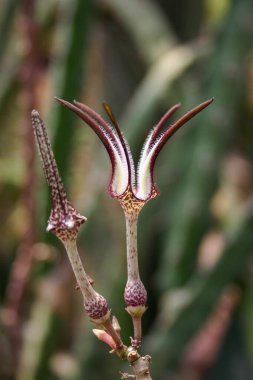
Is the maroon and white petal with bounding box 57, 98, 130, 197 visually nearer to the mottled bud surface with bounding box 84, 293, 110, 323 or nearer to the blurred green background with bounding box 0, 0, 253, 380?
the mottled bud surface with bounding box 84, 293, 110, 323

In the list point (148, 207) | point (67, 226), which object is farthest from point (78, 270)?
→ point (148, 207)

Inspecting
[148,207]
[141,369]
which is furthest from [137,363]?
[148,207]

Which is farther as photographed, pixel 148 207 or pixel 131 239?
pixel 148 207

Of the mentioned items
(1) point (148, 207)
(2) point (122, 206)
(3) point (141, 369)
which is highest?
(1) point (148, 207)

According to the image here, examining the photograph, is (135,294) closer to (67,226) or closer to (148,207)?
(67,226)

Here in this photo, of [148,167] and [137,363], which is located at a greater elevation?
[148,167]

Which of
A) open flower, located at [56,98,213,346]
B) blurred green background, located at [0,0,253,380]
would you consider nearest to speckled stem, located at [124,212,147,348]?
open flower, located at [56,98,213,346]
